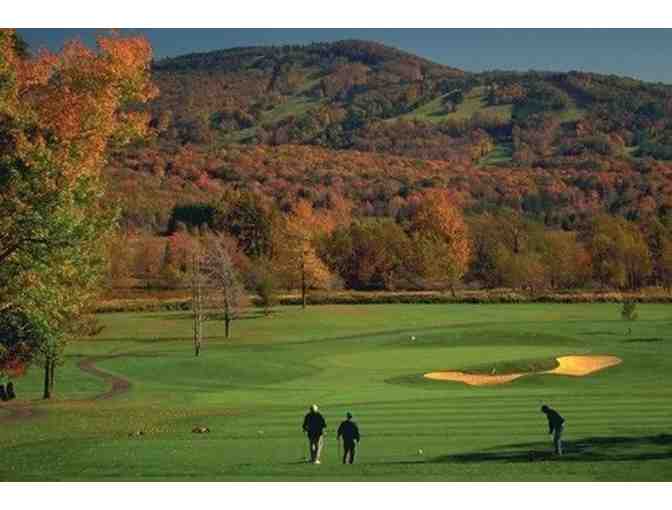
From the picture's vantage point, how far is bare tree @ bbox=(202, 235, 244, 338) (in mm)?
32062

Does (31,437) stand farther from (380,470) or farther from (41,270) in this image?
(380,470)

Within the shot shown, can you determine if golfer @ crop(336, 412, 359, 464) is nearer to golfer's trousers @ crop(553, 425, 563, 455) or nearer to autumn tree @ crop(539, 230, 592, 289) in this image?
golfer's trousers @ crop(553, 425, 563, 455)

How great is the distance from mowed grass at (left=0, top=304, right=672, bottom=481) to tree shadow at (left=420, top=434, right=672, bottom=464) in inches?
2.2

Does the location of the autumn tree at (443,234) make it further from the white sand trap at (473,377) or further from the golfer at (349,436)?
the golfer at (349,436)

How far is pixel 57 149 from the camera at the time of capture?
67.3ft

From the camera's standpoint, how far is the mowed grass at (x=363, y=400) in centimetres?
1969

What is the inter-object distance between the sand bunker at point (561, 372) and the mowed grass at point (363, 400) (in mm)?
478

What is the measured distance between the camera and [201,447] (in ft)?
70.8

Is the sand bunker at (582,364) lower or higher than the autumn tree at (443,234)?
lower

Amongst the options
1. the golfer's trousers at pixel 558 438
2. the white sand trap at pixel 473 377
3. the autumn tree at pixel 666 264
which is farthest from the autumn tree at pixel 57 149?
the autumn tree at pixel 666 264

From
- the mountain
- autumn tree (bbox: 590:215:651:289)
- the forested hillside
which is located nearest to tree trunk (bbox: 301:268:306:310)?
the forested hillside

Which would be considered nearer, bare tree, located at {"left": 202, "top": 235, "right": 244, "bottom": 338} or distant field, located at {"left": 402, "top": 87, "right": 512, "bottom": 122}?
bare tree, located at {"left": 202, "top": 235, "right": 244, "bottom": 338}

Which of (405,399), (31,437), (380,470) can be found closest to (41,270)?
(31,437)

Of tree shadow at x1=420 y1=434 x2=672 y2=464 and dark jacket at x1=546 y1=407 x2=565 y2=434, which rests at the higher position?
dark jacket at x1=546 y1=407 x2=565 y2=434
